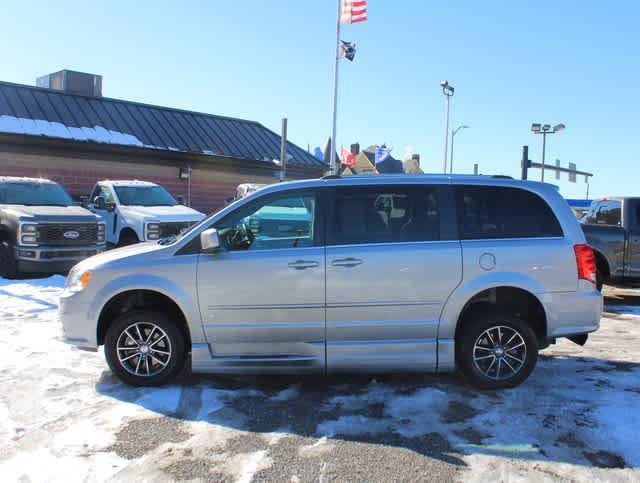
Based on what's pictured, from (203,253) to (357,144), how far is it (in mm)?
77813

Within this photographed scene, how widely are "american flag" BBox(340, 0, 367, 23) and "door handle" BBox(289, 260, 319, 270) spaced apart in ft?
72.3

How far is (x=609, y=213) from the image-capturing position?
10.1 metres

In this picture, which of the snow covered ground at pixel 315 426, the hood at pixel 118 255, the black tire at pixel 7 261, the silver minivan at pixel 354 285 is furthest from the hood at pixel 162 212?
the silver minivan at pixel 354 285

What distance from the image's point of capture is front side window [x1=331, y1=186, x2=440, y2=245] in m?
4.89

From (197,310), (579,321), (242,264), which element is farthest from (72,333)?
(579,321)

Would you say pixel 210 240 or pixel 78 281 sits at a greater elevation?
pixel 210 240

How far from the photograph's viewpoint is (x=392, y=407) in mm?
4527

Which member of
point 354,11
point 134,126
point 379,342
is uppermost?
point 354,11

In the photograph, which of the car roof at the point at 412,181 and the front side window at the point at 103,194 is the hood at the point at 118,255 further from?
the front side window at the point at 103,194

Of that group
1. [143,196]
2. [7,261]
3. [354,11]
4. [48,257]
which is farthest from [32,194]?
[354,11]

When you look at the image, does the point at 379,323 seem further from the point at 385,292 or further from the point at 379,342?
the point at 385,292

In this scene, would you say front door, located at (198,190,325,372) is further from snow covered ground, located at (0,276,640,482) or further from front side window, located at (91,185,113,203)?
front side window, located at (91,185,113,203)

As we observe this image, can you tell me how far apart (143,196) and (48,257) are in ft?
9.87

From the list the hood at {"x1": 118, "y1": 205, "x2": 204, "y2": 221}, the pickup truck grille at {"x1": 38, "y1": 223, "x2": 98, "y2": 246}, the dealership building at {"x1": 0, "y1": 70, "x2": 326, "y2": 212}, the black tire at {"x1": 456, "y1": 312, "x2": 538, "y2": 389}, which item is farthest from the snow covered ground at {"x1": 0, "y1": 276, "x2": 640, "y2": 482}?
the dealership building at {"x1": 0, "y1": 70, "x2": 326, "y2": 212}
